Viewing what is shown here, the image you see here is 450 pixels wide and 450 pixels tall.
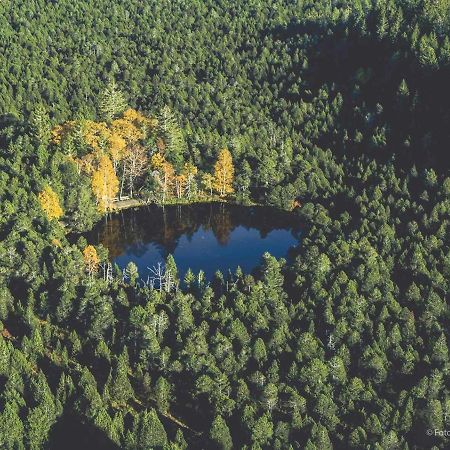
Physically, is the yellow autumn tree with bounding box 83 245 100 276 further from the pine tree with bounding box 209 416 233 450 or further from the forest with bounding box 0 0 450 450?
the pine tree with bounding box 209 416 233 450

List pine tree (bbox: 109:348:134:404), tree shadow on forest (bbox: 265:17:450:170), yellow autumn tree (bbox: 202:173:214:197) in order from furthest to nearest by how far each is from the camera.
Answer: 1. yellow autumn tree (bbox: 202:173:214:197)
2. tree shadow on forest (bbox: 265:17:450:170)
3. pine tree (bbox: 109:348:134:404)

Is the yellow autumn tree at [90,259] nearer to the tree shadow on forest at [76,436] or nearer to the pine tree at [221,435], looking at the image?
the tree shadow on forest at [76,436]

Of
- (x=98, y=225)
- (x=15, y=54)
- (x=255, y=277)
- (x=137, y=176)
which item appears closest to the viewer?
(x=255, y=277)

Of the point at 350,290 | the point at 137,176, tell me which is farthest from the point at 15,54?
the point at 350,290

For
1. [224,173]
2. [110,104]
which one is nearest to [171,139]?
[224,173]

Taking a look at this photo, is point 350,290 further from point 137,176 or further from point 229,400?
point 137,176

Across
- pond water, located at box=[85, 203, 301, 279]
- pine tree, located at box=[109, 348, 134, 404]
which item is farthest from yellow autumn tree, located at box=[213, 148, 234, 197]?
pine tree, located at box=[109, 348, 134, 404]
